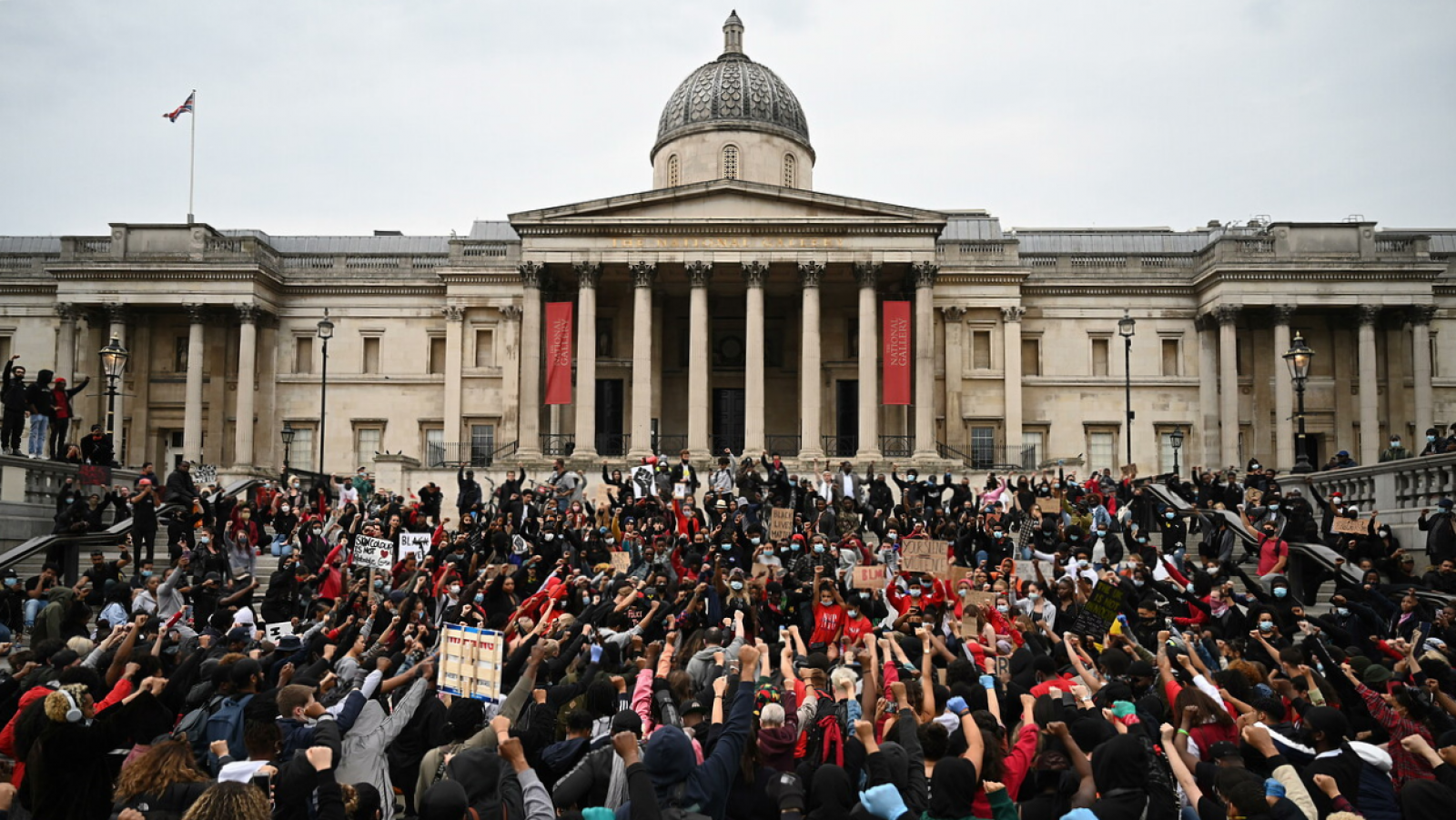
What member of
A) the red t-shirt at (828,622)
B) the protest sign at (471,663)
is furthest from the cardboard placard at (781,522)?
the protest sign at (471,663)

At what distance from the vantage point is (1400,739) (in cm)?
852

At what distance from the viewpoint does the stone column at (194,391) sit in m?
46.8

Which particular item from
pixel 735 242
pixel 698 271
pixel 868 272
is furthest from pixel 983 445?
pixel 698 271

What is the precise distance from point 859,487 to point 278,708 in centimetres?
2273

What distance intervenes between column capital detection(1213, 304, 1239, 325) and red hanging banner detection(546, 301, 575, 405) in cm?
2521

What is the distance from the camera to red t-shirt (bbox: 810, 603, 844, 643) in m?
14.2

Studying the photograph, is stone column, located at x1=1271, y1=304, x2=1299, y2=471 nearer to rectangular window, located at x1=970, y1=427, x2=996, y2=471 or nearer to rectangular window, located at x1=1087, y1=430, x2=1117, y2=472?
rectangular window, located at x1=1087, y1=430, x2=1117, y2=472

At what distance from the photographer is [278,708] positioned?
8.02 metres

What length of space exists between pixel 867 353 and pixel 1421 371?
74.1 ft

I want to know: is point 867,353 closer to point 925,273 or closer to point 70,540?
point 925,273

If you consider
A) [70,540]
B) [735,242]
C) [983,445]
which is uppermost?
[735,242]

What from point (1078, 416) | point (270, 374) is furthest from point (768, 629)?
point (270, 374)

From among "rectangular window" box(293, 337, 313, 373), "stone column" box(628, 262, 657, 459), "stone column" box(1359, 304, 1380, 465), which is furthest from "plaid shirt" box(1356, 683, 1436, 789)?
"rectangular window" box(293, 337, 313, 373)

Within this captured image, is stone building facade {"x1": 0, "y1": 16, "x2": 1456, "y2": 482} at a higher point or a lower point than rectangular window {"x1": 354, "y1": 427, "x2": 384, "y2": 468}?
higher
